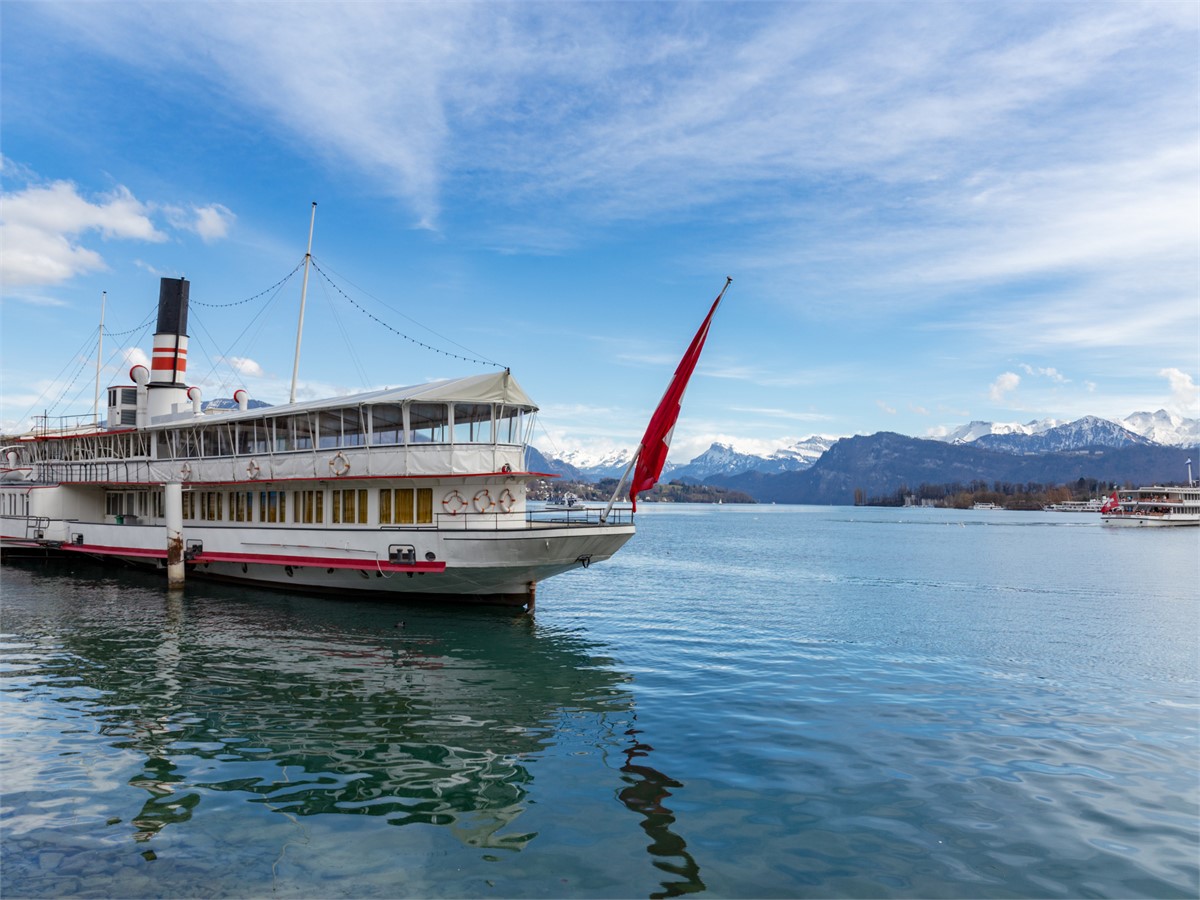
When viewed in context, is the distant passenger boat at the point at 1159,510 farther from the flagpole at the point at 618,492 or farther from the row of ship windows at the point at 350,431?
the row of ship windows at the point at 350,431

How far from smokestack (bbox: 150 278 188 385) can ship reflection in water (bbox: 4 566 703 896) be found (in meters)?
17.1

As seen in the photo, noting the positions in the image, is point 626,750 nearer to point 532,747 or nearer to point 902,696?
point 532,747

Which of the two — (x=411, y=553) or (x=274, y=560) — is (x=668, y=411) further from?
(x=274, y=560)

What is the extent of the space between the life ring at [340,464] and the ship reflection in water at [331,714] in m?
5.51

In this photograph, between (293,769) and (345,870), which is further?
(293,769)

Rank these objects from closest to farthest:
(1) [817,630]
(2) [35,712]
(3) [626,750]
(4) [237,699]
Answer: (3) [626,750] → (2) [35,712] → (4) [237,699] → (1) [817,630]

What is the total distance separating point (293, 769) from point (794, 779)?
8570 millimetres

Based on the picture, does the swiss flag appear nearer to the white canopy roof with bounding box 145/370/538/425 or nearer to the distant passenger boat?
the white canopy roof with bounding box 145/370/538/425

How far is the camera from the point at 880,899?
29.6ft

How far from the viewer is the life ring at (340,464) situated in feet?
95.1

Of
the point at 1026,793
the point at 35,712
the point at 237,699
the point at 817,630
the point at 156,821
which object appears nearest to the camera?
the point at 156,821

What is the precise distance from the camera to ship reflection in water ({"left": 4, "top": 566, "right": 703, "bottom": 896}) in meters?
11.1

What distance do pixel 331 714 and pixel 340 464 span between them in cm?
1507

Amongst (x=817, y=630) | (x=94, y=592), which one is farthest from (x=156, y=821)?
(x=94, y=592)
